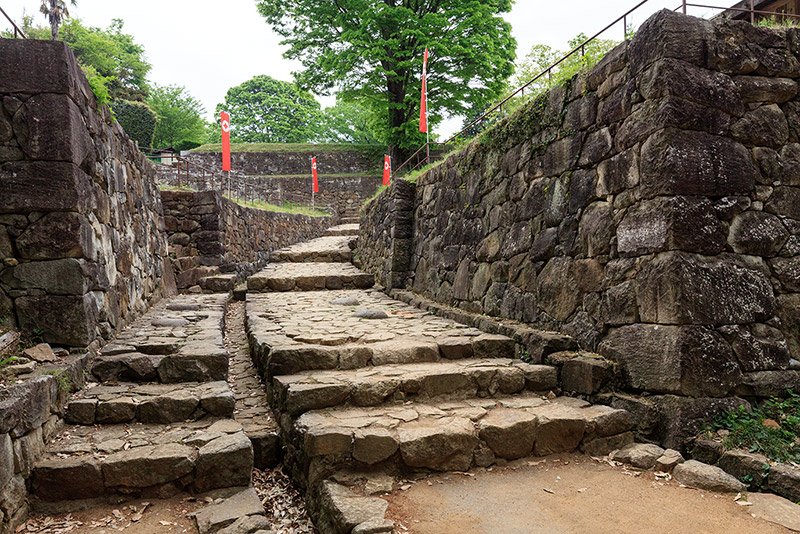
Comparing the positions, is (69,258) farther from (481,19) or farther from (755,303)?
(481,19)

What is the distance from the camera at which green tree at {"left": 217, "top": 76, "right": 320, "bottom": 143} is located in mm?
38781

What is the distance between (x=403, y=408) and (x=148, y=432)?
5.91ft

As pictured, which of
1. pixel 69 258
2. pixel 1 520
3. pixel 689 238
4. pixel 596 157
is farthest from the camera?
pixel 596 157

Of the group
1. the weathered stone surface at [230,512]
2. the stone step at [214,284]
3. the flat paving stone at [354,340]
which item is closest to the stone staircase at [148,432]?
the weathered stone surface at [230,512]

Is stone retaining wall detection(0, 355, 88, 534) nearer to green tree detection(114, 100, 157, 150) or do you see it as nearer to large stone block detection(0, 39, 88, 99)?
large stone block detection(0, 39, 88, 99)

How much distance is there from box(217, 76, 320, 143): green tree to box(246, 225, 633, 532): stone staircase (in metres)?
35.9

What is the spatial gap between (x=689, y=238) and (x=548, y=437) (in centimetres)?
172

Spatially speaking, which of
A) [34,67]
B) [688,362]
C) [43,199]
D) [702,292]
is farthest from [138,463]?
[702,292]

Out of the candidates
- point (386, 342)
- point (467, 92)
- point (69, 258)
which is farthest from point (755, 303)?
point (467, 92)

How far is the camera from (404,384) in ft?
12.8

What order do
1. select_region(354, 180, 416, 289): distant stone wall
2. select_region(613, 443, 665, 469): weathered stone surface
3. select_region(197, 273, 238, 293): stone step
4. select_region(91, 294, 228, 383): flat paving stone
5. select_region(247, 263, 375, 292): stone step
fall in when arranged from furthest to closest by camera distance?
select_region(247, 263, 375, 292): stone step, select_region(197, 273, 238, 293): stone step, select_region(354, 180, 416, 289): distant stone wall, select_region(91, 294, 228, 383): flat paving stone, select_region(613, 443, 665, 469): weathered stone surface

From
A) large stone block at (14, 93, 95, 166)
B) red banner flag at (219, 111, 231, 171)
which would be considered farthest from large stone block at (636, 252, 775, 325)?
red banner flag at (219, 111, 231, 171)

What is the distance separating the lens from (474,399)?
4035mm

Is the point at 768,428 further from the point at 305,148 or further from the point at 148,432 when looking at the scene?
the point at 305,148
